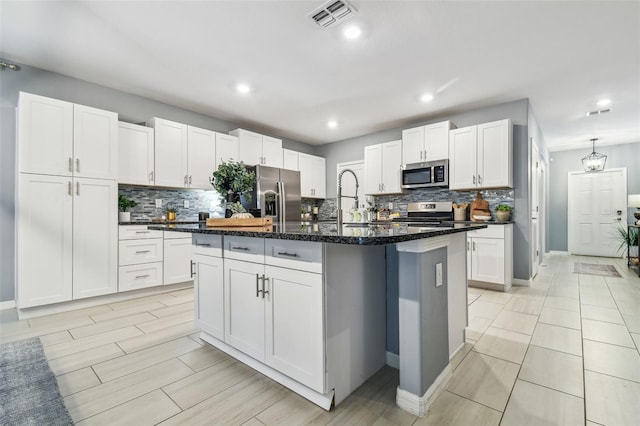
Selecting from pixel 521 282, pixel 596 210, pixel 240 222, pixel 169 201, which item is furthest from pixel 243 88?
pixel 596 210

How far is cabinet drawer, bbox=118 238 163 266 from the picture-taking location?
337 cm

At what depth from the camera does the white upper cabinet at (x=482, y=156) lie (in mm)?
3834

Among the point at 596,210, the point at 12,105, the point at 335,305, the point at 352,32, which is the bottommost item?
the point at 335,305

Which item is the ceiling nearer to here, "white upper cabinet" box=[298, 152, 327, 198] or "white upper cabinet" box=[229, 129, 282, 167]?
"white upper cabinet" box=[229, 129, 282, 167]

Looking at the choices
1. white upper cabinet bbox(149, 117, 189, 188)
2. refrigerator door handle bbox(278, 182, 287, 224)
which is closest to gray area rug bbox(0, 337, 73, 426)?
white upper cabinet bbox(149, 117, 189, 188)

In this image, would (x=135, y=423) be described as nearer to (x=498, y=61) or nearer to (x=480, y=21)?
(x=480, y=21)

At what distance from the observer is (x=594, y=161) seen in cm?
615

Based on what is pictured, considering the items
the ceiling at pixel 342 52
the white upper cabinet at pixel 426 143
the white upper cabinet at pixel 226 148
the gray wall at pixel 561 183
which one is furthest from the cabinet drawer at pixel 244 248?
the gray wall at pixel 561 183

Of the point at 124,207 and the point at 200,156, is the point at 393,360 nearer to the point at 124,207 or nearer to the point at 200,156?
the point at 124,207

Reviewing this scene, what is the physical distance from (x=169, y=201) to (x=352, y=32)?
A: 334cm

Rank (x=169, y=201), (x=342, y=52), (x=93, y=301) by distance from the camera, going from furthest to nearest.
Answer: (x=169, y=201) < (x=93, y=301) < (x=342, y=52)

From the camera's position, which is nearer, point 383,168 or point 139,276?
point 139,276

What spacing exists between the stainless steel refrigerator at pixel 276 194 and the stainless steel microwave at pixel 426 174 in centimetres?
198

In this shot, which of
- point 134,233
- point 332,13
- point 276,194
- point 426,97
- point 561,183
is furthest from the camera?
point 561,183
